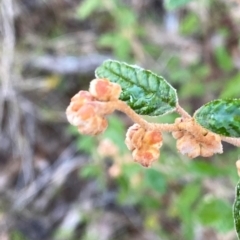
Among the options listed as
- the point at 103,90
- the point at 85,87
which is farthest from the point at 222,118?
the point at 85,87

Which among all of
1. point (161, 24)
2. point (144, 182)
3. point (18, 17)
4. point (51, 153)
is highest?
point (18, 17)

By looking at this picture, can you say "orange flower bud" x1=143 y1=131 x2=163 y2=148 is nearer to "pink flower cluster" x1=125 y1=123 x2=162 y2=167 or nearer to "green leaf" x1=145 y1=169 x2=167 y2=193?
"pink flower cluster" x1=125 y1=123 x2=162 y2=167

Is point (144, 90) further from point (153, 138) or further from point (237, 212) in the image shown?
point (237, 212)

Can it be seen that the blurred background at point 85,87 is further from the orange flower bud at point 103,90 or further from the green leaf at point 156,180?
the orange flower bud at point 103,90

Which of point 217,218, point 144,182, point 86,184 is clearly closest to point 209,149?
point 217,218

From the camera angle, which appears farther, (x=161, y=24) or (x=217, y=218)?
(x=161, y=24)

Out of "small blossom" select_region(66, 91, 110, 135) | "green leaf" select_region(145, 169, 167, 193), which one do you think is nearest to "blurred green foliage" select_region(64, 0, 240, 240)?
"green leaf" select_region(145, 169, 167, 193)

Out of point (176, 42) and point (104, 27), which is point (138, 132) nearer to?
point (176, 42)
